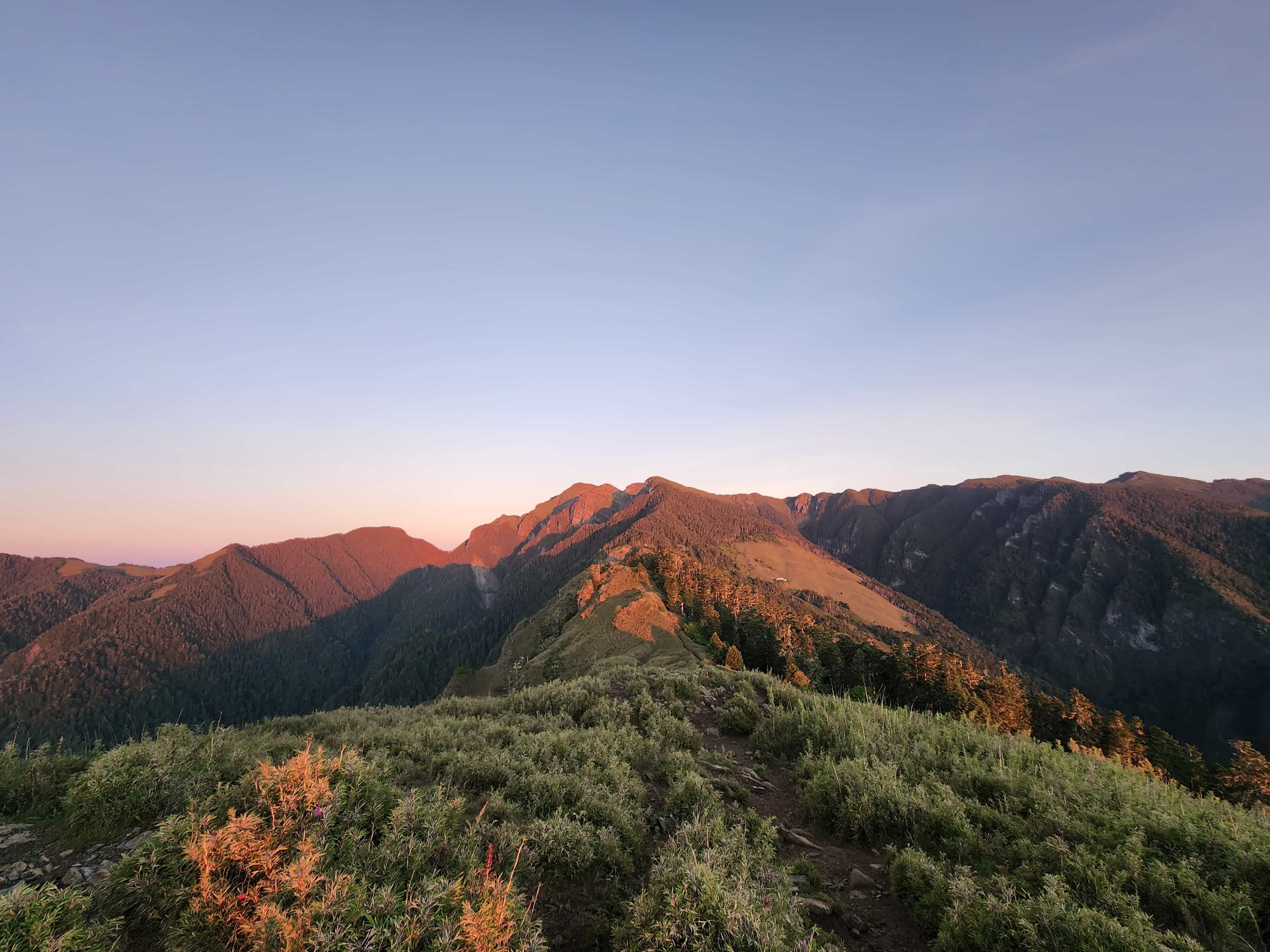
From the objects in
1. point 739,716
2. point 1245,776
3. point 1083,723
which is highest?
point 739,716

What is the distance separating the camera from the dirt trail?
5.59 metres

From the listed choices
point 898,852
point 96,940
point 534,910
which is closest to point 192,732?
point 96,940

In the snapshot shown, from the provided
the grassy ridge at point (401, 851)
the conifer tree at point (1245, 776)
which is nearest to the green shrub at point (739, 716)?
the grassy ridge at point (401, 851)

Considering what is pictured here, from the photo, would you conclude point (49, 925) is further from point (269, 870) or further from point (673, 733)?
point (673, 733)

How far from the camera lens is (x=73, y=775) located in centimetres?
683

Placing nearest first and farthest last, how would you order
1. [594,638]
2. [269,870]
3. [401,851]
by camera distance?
[269,870] → [401,851] → [594,638]

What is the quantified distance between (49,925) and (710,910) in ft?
16.5

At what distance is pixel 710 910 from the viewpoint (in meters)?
4.44

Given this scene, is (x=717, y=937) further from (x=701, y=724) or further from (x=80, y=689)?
(x=80, y=689)

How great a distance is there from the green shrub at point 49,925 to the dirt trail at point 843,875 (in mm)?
6826

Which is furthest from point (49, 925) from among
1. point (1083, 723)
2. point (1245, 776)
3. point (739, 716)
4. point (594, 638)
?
point (1083, 723)

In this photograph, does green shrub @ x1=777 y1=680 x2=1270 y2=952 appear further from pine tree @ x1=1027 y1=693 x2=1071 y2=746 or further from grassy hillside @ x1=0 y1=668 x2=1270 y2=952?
pine tree @ x1=1027 y1=693 x2=1071 y2=746

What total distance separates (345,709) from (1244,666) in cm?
26403

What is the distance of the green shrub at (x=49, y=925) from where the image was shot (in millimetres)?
3182
